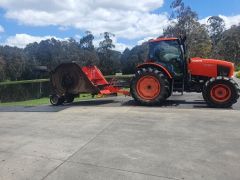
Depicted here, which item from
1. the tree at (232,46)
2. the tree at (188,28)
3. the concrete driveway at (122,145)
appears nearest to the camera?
the concrete driveway at (122,145)

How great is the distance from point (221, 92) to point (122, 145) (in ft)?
17.8

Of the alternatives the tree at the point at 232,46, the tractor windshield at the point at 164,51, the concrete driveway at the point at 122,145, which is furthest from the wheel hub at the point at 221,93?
the tree at the point at 232,46

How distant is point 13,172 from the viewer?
17.1ft

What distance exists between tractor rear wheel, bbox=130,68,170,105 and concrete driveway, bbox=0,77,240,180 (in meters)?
1.50

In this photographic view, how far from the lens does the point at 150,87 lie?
11.6 m

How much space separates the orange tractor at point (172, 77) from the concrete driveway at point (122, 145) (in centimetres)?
105

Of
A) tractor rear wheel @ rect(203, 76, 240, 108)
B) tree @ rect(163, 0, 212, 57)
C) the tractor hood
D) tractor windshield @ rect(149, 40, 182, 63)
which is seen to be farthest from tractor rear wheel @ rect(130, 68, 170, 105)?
tree @ rect(163, 0, 212, 57)

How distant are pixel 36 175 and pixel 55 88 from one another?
8097mm

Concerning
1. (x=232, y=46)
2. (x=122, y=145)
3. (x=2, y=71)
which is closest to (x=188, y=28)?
(x=122, y=145)

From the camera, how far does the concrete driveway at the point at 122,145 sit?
16.9 feet

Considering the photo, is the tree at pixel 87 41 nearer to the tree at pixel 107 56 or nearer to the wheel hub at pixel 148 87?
the tree at pixel 107 56

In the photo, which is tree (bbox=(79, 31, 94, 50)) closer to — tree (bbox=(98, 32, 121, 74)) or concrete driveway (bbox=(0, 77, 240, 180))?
tree (bbox=(98, 32, 121, 74))

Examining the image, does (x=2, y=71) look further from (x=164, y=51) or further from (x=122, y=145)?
(x=122, y=145)

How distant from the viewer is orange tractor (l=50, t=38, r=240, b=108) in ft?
35.8
